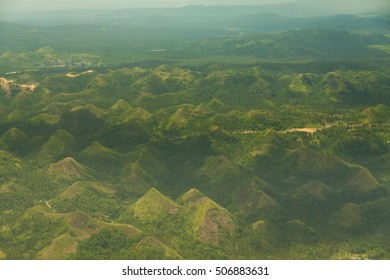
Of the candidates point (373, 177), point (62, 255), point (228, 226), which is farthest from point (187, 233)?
point (373, 177)

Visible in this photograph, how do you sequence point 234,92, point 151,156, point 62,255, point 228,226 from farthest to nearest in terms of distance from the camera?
point 234,92, point 151,156, point 228,226, point 62,255

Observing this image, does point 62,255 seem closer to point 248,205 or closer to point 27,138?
point 248,205

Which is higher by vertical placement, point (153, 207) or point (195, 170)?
point (153, 207)

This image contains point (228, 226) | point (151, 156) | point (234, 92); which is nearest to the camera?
point (228, 226)

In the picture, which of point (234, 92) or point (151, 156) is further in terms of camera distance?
point (234, 92)

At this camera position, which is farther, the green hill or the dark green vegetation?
the green hill

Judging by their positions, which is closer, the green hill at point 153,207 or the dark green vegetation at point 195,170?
the dark green vegetation at point 195,170

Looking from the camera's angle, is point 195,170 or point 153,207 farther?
point 195,170
